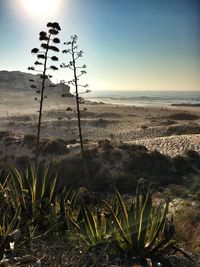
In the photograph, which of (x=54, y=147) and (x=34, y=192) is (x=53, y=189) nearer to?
(x=34, y=192)

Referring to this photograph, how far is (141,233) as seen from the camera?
3877 mm

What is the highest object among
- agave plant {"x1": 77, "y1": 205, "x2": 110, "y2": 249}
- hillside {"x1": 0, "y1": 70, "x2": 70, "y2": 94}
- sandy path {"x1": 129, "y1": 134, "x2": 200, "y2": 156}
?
hillside {"x1": 0, "y1": 70, "x2": 70, "y2": 94}

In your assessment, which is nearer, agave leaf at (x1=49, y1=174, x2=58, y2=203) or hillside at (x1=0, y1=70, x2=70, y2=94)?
agave leaf at (x1=49, y1=174, x2=58, y2=203)

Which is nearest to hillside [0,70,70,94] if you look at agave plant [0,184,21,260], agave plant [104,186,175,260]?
agave plant [0,184,21,260]

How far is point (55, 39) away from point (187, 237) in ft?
19.8

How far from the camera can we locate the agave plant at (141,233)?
3.85 metres

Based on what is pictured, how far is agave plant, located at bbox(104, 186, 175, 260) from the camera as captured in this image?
3.85 meters

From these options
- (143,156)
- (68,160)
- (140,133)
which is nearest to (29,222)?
(68,160)

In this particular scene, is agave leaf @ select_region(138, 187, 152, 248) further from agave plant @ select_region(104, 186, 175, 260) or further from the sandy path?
the sandy path

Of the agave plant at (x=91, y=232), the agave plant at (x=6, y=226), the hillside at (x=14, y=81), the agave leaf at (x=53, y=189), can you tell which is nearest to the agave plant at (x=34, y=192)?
the agave leaf at (x=53, y=189)

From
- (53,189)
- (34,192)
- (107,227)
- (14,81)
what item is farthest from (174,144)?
(14,81)

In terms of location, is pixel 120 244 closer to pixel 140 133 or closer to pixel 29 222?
pixel 29 222

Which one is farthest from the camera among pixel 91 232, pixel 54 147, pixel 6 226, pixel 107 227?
pixel 54 147

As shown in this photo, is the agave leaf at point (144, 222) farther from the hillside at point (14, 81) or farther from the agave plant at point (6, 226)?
the hillside at point (14, 81)
